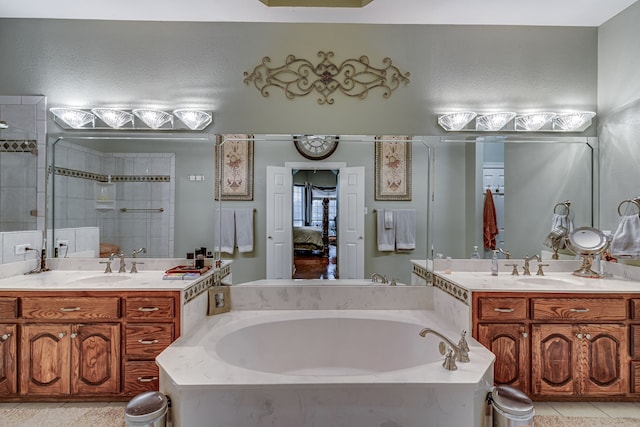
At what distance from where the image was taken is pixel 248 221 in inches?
98.8

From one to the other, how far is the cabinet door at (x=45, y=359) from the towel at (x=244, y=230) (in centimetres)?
114

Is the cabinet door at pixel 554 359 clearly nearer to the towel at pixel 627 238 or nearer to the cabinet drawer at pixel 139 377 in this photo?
the towel at pixel 627 238

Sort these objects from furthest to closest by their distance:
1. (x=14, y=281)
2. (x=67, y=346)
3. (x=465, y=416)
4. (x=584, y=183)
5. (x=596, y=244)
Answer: (x=584, y=183) < (x=596, y=244) < (x=14, y=281) < (x=67, y=346) < (x=465, y=416)

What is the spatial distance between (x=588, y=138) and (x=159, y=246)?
3397 millimetres

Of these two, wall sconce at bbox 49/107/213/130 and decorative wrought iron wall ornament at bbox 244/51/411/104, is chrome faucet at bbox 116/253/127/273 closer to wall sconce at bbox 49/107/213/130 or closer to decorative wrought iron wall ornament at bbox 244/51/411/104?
wall sconce at bbox 49/107/213/130

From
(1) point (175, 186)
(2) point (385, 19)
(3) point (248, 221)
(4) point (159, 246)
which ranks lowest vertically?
(4) point (159, 246)

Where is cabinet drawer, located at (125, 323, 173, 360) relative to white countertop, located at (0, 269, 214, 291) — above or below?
below

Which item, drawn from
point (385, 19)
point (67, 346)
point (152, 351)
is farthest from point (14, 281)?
point (385, 19)

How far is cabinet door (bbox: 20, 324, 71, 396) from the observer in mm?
2006

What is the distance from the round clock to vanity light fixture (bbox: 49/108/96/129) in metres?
1.54

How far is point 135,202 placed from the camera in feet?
8.27

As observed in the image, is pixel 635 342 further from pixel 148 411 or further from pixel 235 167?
pixel 235 167

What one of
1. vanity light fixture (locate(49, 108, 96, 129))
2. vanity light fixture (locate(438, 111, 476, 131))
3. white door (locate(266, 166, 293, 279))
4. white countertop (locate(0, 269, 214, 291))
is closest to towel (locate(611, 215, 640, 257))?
Result: vanity light fixture (locate(438, 111, 476, 131))

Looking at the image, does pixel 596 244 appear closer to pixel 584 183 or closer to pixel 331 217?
pixel 584 183
